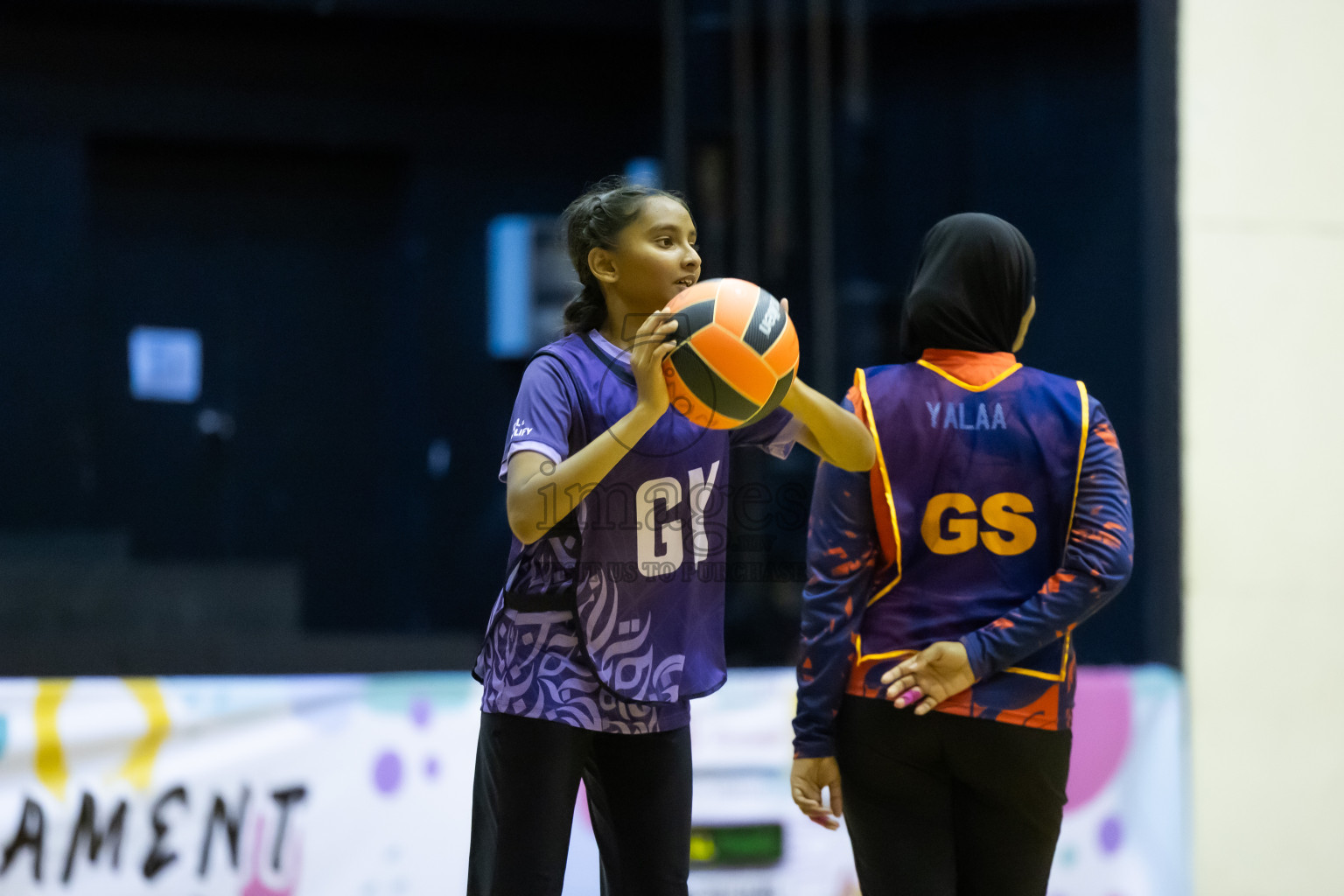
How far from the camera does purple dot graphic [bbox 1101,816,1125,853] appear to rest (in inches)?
160

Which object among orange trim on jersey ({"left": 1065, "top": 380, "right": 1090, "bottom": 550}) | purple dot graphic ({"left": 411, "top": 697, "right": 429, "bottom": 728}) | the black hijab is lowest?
purple dot graphic ({"left": 411, "top": 697, "right": 429, "bottom": 728})

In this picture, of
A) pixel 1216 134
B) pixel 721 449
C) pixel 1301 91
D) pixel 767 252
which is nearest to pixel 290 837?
pixel 721 449

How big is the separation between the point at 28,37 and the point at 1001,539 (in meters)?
6.79

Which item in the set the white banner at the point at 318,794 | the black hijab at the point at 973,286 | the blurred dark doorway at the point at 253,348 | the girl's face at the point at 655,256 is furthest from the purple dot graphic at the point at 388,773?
the blurred dark doorway at the point at 253,348

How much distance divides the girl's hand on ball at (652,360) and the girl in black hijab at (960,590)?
20.5 inches

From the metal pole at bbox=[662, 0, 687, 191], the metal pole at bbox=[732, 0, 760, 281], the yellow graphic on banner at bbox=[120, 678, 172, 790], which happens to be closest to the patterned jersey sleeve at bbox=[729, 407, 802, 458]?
the yellow graphic on banner at bbox=[120, 678, 172, 790]

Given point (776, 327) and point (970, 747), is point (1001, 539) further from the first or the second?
point (776, 327)

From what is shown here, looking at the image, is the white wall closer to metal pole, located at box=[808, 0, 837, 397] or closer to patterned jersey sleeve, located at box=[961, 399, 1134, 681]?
metal pole, located at box=[808, 0, 837, 397]

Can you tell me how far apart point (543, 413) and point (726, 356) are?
1.07 ft

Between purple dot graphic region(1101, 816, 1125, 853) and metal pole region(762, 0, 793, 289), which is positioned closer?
purple dot graphic region(1101, 816, 1125, 853)

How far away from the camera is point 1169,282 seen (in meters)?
4.41

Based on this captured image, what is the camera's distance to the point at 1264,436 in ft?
14.4

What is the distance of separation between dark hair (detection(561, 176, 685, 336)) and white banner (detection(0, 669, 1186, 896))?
6.18 ft

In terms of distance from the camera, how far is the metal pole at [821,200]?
18.8ft
